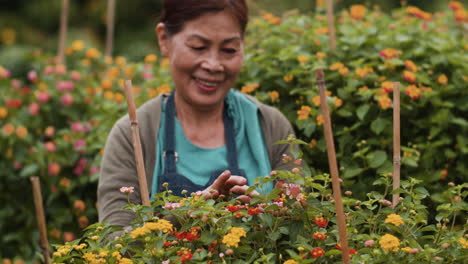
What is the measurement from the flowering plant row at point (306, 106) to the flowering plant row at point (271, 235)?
0.43 metres

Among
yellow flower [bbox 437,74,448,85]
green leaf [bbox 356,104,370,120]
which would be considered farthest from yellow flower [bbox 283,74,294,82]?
yellow flower [bbox 437,74,448,85]

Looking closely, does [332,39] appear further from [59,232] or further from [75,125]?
[59,232]

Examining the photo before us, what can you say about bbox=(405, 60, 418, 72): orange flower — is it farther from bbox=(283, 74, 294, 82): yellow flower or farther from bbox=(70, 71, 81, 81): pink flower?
bbox=(70, 71, 81, 81): pink flower

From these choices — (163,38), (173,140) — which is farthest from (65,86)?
(173,140)

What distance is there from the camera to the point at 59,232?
3.31m

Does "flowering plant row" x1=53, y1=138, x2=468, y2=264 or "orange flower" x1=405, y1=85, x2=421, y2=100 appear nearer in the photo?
"flowering plant row" x1=53, y1=138, x2=468, y2=264

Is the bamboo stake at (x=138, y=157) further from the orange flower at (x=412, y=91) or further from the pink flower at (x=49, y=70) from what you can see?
the pink flower at (x=49, y=70)

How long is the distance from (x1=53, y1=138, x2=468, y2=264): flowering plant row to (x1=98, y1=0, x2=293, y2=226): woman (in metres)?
0.56

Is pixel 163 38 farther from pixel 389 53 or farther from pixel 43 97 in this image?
pixel 43 97

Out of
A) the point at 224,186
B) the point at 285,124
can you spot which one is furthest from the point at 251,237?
the point at 285,124

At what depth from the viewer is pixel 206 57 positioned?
7.53 ft

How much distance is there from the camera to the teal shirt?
7.70 feet

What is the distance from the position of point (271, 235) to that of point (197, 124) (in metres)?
0.97

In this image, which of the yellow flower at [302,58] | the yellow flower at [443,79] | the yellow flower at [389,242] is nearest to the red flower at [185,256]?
the yellow flower at [389,242]
